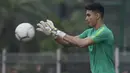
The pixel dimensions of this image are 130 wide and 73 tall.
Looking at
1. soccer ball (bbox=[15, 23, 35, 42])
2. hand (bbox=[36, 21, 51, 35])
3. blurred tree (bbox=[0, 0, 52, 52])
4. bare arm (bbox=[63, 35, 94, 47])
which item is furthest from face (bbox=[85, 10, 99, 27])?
blurred tree (bbox=[0, 0, 52, 52])

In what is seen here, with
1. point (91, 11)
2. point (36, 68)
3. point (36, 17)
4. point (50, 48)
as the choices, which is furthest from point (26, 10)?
point (91, 11)

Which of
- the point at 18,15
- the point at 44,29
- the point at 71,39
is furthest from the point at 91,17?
the point at 18,15

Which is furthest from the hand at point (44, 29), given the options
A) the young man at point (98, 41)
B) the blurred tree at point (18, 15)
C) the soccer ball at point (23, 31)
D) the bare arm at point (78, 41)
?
the blurred tree at point (18, 15)

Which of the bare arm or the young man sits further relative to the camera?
the young man

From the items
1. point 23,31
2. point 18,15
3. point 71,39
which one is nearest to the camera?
point 71,39

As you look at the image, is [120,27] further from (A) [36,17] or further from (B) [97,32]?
(B) [97,32]

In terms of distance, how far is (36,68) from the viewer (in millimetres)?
17594

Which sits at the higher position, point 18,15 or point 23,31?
point 18,15

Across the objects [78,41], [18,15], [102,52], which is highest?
[18,15]

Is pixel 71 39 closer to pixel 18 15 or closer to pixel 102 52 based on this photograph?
pixel 102 52

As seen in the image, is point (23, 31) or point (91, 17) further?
point (23, 31)

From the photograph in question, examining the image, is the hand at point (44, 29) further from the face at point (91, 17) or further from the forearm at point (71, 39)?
the face at point (91, 17)

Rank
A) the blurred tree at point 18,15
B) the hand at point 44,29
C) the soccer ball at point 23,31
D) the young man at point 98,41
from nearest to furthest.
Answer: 1. the hand at point 44,29
2. the young man at point 98,41
3. the soccer ball at point 23,31
4. the blurred tree at point 18,15

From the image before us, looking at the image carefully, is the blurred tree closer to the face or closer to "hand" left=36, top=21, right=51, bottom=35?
the face
